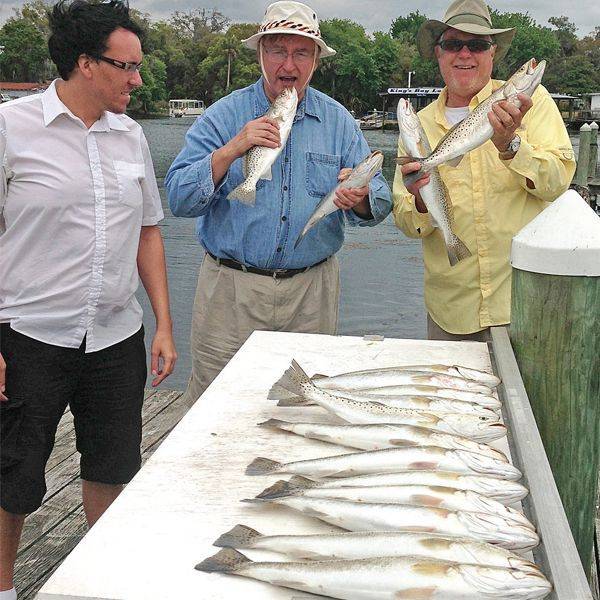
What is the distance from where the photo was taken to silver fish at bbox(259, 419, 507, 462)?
2.17 metres

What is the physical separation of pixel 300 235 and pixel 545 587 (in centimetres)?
250

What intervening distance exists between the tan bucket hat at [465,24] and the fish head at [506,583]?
296 cm

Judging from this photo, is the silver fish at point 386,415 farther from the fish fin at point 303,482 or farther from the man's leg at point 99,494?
the man's leg at point 99,494

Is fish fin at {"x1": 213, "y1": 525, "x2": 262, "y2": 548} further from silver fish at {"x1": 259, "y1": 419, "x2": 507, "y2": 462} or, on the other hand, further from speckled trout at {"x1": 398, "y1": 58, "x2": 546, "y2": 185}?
speckled trout at {"x1": 398, "y1": 58, "x2": 546, "y2": 185}

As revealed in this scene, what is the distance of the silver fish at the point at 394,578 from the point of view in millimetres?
1589

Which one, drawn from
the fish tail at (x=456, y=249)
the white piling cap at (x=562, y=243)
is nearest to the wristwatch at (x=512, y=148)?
the fish tail at (x=456, y=249)

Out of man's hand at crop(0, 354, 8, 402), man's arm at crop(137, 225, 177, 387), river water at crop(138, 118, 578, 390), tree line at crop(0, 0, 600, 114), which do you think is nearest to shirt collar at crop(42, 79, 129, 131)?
man's arm at crop(137, 225, 177, 387)

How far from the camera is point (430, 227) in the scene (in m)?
4.00

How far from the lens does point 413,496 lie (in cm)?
193

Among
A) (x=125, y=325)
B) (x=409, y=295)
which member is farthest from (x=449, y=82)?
(x=409, y=295)

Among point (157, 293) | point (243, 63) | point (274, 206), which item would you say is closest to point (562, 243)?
point (274, 206)

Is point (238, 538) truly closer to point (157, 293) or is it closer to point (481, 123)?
point (157, 293)

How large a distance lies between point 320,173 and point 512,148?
939 millimetres

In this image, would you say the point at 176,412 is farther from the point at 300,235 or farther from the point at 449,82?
the point at 449,82
